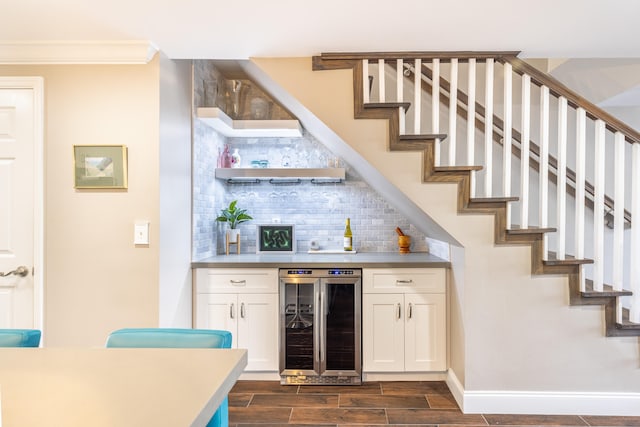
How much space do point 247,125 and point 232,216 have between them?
0.86 m

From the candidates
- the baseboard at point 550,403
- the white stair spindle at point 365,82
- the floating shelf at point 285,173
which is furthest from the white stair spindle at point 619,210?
the floating shelf at point 285,173

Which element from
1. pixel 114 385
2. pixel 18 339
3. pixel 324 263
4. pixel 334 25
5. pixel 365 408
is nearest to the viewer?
pixel 114 385

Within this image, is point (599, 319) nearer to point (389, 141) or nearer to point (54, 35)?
point (389, 141)

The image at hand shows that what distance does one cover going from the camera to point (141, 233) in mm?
2793

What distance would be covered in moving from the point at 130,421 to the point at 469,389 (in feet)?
8.45

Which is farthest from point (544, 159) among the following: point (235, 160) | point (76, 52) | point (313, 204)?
point (76, 52)

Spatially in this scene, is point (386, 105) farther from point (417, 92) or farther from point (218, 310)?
point (218, 310)

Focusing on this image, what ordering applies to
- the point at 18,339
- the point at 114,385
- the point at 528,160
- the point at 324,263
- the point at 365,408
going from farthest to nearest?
1. the point at 324,263
2. the point at 365,408
3. the point at 528,160
4. the point at 18,339
5. the point at 114,385

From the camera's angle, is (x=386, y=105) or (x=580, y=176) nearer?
(x=580, y=176)

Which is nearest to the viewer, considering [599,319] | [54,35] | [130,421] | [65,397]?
[130,421]

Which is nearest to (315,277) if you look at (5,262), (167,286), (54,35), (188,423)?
(167,286)

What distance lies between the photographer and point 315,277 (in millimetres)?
3393

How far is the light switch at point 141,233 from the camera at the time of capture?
279cm

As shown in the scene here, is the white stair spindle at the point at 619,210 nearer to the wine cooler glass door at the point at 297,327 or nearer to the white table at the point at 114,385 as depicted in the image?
the wine cooler glass door at the point at 297,327
